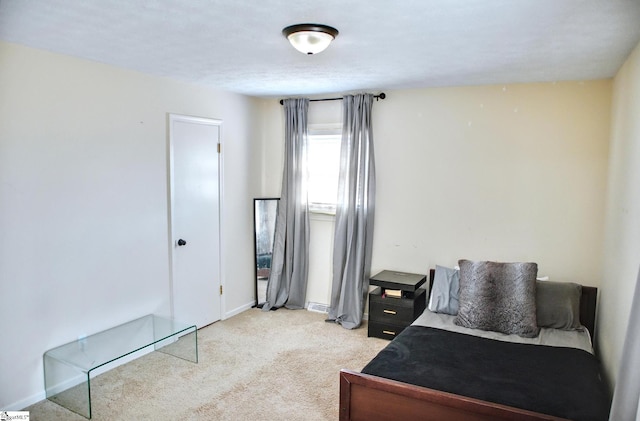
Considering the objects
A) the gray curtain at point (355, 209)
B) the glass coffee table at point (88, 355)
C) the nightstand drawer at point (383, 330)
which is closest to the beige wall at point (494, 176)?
the gray curtain at point (355, 209)

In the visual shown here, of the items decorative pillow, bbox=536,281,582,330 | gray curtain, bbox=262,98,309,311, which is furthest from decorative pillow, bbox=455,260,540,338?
gray curtain, bbox=262,98,309,311

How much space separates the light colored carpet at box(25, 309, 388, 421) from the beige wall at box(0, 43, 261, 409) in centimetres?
47

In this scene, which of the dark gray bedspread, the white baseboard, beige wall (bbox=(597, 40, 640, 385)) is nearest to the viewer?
the dark gray bedspread

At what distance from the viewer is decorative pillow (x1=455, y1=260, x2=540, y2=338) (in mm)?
3309

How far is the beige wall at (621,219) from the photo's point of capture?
262 centimetres

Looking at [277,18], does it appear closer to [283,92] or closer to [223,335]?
[283,92]

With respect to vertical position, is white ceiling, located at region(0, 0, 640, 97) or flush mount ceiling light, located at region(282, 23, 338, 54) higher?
white ceiling, located at region(0, 0, 640, 97)

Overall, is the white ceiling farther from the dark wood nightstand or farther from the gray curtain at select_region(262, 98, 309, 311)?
the dark wood nightstand

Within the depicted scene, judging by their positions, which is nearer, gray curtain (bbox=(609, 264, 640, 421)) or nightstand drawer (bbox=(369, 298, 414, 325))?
gray curtain (bbox=(609, 264, 640, 421))

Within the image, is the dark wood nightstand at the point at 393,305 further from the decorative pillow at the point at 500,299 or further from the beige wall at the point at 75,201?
the beige wall at the point at 75,201

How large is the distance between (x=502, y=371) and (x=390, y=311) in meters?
1.65

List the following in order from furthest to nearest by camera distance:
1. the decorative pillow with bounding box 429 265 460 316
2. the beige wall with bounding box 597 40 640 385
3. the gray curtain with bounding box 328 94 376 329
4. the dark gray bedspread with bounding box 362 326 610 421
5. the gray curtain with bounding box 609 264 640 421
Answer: the gray curtain with bounding box 328 94 376 329 < the decorative pillow with bounding box 429 265 460 316 < the beige wall with bounding box 597 40 640 385 < the dark gray bedspread with bounding box 362 326 610 421 < the gray curtain with bounding box 609 264 640 421

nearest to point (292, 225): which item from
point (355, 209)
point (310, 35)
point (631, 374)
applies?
point (355, 209)

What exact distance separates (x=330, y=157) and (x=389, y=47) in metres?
2.18
